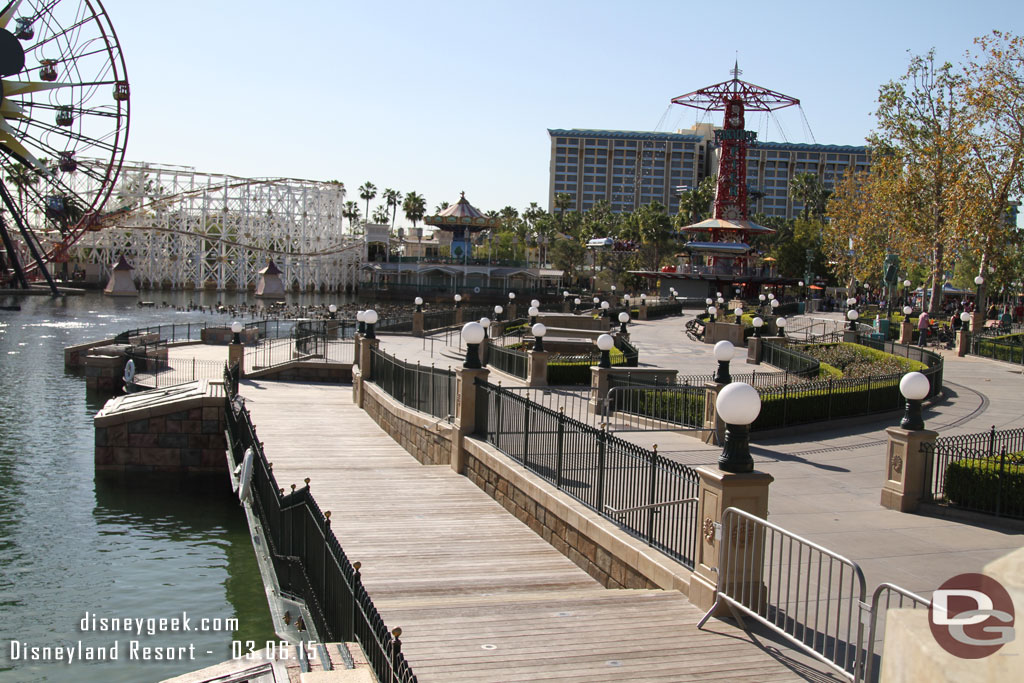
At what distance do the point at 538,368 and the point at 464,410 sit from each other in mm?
10734

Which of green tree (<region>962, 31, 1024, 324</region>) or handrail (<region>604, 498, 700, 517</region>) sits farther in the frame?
green tree (<region>962, 31, 1024, 324</region>)

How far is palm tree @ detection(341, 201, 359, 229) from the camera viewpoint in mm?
159750

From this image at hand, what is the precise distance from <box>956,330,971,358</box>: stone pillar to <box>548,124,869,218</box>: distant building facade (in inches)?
5486

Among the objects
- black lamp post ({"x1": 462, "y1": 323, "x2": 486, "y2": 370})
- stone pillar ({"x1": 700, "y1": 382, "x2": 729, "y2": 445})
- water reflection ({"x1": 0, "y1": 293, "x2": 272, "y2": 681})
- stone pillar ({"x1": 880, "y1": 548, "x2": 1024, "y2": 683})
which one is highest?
stone pillar ({"x1": 880, "y1": 548, "x2": 1024, "y2": 683})

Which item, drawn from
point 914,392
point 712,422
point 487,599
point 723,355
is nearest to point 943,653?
point 487,599

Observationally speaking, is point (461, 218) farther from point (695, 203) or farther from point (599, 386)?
point (599, 386)

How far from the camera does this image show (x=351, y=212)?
162m

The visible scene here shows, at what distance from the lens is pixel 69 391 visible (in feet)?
115

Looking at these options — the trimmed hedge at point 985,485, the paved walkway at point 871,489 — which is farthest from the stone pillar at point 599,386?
the trimmed hedge at point 985,485

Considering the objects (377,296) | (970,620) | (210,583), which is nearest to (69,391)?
(210,583)

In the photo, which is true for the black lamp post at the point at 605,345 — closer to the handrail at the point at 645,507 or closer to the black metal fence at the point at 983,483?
the black metal fence at the point at 983,483

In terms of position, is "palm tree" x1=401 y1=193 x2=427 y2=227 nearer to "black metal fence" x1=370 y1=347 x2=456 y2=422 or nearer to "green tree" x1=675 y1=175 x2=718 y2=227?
"green tree" x1=675 y1=175 x2=718 y2=227

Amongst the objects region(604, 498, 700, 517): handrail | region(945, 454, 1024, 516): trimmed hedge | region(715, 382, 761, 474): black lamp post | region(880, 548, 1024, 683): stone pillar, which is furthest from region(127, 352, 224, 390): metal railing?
region(880, 548, 1024, 683): stone pillar

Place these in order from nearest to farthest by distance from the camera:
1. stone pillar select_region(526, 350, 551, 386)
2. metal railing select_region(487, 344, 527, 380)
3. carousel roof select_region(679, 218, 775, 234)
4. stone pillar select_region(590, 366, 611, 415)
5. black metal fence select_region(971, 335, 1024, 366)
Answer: stone pillar select_region(590, 366, 611, 415)
stone pillar select_region(526, 350, 551, 386)
metal railing select_region(487, 344, 527, 380)
black metal fence select_region(971, 335, 1024, 366)
carousel roof select_region(679, 218, 775, 234)
